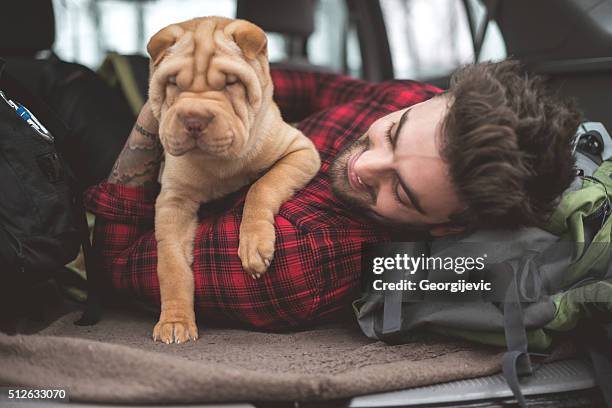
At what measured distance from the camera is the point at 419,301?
54.6 inches

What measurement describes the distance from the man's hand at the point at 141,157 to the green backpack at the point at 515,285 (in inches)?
29.1

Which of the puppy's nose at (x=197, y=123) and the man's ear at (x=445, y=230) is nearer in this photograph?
the puppy's nose at (x=197, y=123)

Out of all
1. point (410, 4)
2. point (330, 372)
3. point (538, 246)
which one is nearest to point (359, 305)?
point (330, 372)

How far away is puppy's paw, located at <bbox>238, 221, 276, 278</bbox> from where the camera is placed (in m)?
1.37

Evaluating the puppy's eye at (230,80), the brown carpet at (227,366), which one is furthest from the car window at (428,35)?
the brown carpet at (227,366)

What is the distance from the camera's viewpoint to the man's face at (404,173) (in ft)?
4.50

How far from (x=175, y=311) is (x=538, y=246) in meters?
0.92

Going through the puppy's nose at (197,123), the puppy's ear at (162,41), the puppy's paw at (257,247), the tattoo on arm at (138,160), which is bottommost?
the puppy's paw at (257,247)

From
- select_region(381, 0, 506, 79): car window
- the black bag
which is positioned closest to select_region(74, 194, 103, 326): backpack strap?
the black bag

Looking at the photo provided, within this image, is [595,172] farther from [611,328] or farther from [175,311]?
[175,311]

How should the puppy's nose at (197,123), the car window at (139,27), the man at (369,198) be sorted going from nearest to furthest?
the puppy's nose at (197,123)
the man at (369,198)
the car window at (139,27)

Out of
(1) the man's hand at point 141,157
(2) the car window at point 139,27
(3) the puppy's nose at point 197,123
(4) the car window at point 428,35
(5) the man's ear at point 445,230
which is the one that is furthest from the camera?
(2) the car window at point 139,27

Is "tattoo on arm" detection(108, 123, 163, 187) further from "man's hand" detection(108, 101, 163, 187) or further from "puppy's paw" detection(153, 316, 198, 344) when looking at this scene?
"puppy's paw" detection(153, 316, 198, 344)

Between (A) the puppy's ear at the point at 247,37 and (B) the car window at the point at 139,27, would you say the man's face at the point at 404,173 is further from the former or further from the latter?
(B) the car window at the point at 139,27
